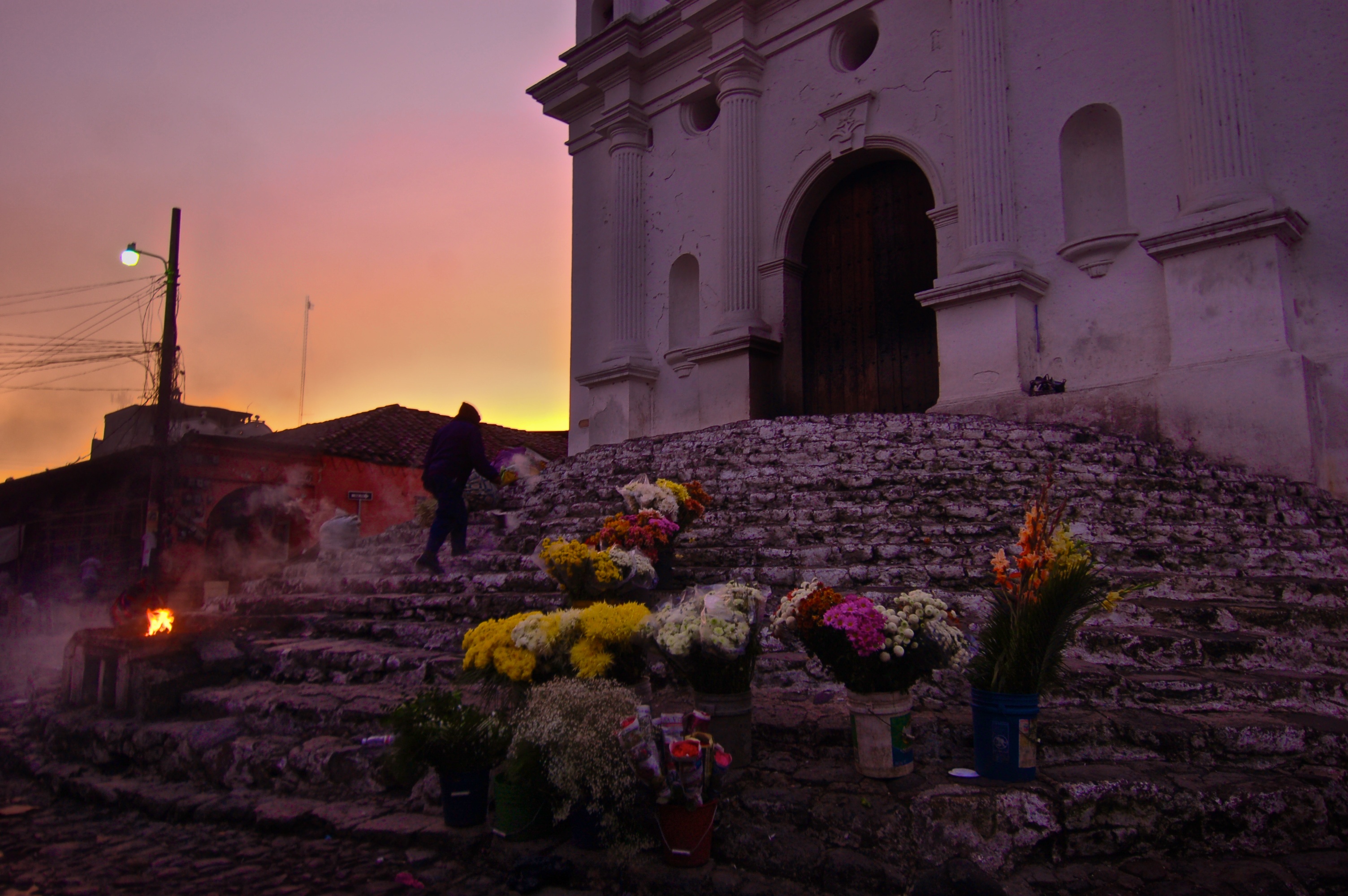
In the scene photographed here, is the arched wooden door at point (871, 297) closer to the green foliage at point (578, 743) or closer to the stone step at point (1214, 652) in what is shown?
the stone step at point (1214, 652)

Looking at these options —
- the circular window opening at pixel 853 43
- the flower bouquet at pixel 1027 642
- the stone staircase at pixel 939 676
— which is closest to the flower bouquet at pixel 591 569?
the stone staircase at pixel 939 676

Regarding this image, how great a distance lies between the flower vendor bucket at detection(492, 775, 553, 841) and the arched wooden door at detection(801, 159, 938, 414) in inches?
393

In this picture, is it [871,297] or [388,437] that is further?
[388,437]

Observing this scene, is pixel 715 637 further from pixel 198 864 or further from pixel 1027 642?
pixel 198 864

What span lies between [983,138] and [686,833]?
35.5ft

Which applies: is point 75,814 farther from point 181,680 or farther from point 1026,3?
point 1026,3

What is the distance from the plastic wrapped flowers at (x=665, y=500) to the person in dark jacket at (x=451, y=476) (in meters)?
2.30

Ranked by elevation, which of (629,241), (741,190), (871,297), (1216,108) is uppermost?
(741,190)

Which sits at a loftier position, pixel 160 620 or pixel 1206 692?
pixel 160 620

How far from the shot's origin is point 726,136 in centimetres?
1499

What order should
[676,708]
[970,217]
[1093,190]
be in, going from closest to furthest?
[676,708] → [1093,190] → [970,217]

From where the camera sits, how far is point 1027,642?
3840 mm

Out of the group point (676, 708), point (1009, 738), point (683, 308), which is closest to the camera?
point (1009, 738)

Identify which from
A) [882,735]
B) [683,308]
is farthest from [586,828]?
[683,308]
